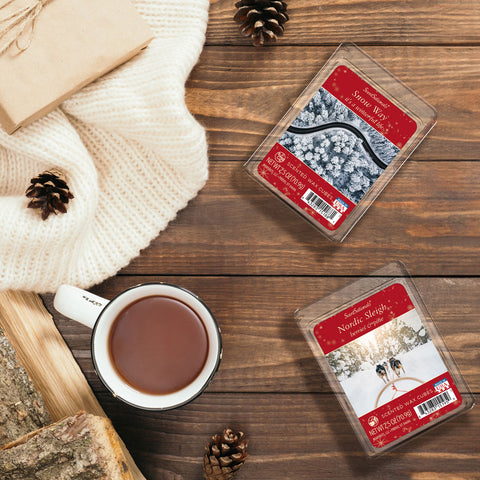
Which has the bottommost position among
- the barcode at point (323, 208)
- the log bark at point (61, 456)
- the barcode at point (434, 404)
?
the log bark at point (61, 456)

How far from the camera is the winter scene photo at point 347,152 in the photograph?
67 centimetres

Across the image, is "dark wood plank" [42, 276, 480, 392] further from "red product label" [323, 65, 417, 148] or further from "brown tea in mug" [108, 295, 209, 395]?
"red product label" [323, 65, 417, 148]

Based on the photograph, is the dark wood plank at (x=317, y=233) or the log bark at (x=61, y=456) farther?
the dark wood plank at (x=317, y=233)

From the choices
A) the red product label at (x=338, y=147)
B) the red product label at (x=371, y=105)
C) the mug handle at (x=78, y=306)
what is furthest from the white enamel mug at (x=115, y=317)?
the red product label at (x=371, y=105)

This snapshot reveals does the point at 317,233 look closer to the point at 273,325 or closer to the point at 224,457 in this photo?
the point at 273,325

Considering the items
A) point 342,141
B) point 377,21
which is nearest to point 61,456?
point 342,141

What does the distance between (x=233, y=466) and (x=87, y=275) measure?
32 centimetres

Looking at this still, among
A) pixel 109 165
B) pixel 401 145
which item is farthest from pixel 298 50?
pixel 109 165

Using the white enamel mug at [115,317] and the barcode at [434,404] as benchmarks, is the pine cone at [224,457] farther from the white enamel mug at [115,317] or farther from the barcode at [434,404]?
the barcode at [434,404]

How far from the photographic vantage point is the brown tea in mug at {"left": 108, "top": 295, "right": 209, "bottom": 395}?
61 cm

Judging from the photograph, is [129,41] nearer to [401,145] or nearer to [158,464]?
[401,145]

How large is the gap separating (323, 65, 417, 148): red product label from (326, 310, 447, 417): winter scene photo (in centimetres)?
26

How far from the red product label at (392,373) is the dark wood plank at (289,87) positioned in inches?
9.3

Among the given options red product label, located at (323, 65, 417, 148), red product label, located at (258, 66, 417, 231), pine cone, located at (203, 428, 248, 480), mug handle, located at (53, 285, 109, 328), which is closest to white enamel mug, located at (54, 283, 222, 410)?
mug handle, located at (53, 285, 109, 328)
